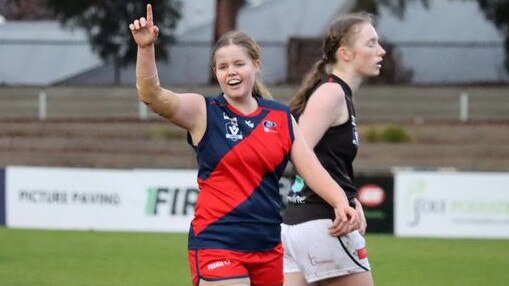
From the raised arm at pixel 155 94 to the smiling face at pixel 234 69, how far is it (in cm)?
15

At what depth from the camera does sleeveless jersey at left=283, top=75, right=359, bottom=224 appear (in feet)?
23.8

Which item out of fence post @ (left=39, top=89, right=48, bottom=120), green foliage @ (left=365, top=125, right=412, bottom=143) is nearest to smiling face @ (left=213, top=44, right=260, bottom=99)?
green foliage @ (left=365, top=125, right=412, bottom=143)

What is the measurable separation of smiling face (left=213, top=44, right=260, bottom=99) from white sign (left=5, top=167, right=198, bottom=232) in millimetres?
14878

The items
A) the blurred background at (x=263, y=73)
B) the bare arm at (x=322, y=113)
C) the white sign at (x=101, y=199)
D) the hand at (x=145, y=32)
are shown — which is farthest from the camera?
the blurred background at (x=263, y=73)

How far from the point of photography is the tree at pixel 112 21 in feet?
131

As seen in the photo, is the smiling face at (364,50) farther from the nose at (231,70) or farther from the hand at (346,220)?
the nose at (231,70)

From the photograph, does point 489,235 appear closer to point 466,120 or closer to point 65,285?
point 65,285

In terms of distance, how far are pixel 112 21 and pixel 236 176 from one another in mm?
34317

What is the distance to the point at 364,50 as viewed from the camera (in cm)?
739

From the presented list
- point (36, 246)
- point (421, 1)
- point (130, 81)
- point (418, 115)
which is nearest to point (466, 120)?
point (418, 115)

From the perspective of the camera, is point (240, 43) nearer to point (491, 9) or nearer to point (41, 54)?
point (491, 9)

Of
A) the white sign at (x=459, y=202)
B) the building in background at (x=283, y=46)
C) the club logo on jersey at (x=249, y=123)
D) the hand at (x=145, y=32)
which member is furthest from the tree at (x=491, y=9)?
the hand at (x=145, y=32)

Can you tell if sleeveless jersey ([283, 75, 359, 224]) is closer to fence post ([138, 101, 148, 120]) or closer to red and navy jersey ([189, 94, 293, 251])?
red and navy jersey ([189, 94, 293, 251])

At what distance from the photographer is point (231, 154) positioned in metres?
6.46
